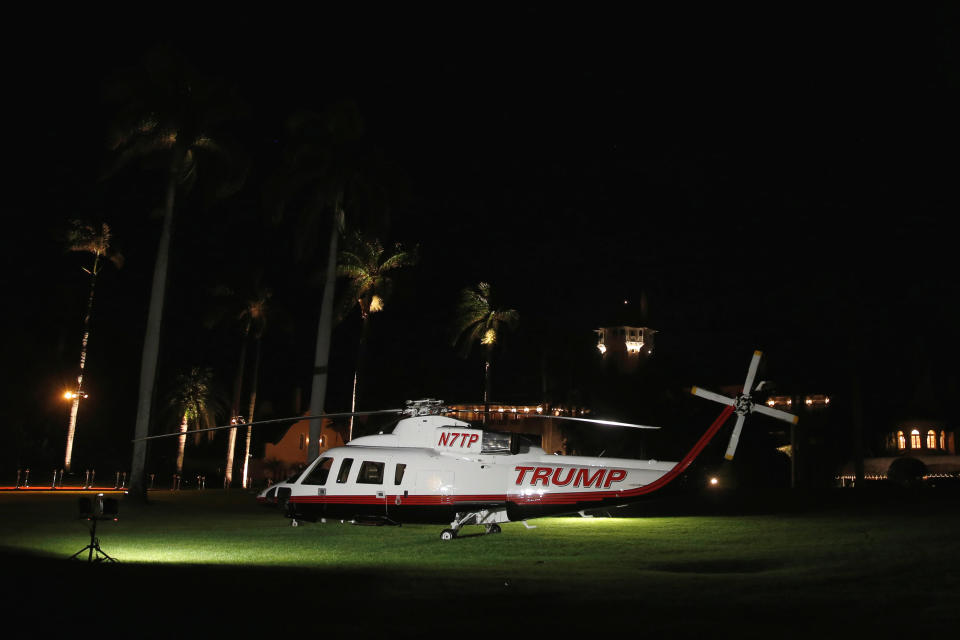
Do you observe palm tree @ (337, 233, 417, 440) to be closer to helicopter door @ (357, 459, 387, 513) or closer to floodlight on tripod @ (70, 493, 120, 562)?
helicopter door @ (357, 459, 387, 513)

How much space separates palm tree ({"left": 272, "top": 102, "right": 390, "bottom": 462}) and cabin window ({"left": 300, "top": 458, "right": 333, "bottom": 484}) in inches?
661

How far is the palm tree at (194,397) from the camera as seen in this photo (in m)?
70.1

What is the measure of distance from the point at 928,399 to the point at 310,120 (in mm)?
61873

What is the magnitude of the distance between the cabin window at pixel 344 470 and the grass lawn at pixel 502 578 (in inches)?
55.6

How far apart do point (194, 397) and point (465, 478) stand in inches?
2138

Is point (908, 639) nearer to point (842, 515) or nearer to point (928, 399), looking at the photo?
point (842, 515)

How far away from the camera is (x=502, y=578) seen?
46.3 ft

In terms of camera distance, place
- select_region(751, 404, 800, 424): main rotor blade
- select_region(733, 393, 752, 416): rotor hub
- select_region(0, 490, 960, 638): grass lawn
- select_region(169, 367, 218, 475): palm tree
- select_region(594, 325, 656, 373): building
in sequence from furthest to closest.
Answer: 1. select_region(594, 325, 656, 373): building
2. select_region(169, 367, 218, 475): palm tree
3. select_region(733, 393, 752, 416): rotor hub
4. select_region(751, 404, 800, 424): main rotor blade
5. select_region(0, 490, 960, 638): grass lawn

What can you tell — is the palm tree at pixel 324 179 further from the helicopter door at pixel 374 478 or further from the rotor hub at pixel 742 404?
the rotor hub at pixel 742 404

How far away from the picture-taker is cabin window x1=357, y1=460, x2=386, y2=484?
21.3 metres

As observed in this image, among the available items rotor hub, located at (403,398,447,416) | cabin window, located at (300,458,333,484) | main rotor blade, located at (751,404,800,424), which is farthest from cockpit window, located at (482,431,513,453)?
main rotor blade, located at (751,404,800,424)

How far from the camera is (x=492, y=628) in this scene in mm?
9789

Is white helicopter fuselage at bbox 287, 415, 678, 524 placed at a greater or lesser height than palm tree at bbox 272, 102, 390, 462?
lesser

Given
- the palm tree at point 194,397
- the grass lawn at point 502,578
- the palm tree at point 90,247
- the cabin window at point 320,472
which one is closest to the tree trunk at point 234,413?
the palm tree at point 90,247
